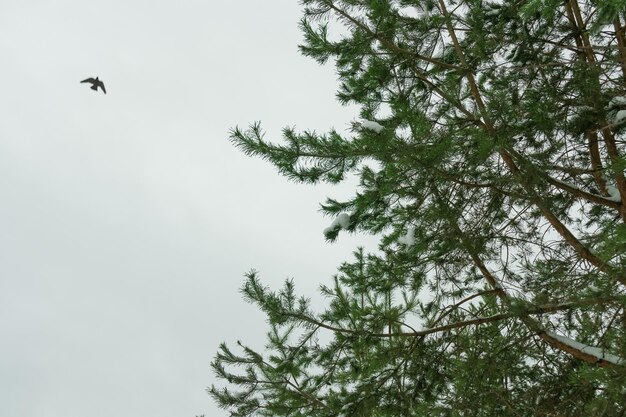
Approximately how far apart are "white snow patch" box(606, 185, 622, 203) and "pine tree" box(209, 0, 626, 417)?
1 centimetres

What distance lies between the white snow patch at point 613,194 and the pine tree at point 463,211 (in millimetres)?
13

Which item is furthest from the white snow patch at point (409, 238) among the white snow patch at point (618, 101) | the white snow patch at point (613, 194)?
the white snow patch at point (618, 101)

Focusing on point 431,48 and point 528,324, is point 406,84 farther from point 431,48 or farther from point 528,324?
point 528,324

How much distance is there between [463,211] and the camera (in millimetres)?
6043

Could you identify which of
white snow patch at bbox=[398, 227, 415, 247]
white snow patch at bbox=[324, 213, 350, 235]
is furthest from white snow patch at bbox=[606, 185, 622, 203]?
white snow patch at bbox=[324, 213, 350, 235]

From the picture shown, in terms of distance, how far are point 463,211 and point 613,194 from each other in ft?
4.58

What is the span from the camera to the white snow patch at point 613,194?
17.0 feet

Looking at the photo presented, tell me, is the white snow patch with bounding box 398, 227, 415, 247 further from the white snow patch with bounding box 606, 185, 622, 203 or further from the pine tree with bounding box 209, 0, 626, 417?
the white snow patch with bounding box 606, 185, 622, 203

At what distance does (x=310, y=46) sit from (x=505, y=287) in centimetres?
307

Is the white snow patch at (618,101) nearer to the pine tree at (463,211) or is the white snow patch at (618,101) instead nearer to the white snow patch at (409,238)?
the pine tree at (463,211)

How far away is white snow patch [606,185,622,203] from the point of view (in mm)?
5172

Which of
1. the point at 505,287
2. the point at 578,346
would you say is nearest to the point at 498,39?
the point at 505,287

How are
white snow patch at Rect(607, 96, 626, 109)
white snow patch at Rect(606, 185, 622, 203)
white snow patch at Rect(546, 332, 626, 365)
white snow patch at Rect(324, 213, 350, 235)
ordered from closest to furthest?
white snow patch at Rect(546, 332, 626, 365) → white snow patch at Rect(607, 96, 626, 109) → white snow patch at Rect(606, 185, 622, 203) → white snow patch at Rect(324, 213, 350, 235)

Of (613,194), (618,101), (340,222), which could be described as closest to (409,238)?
(340,222)
